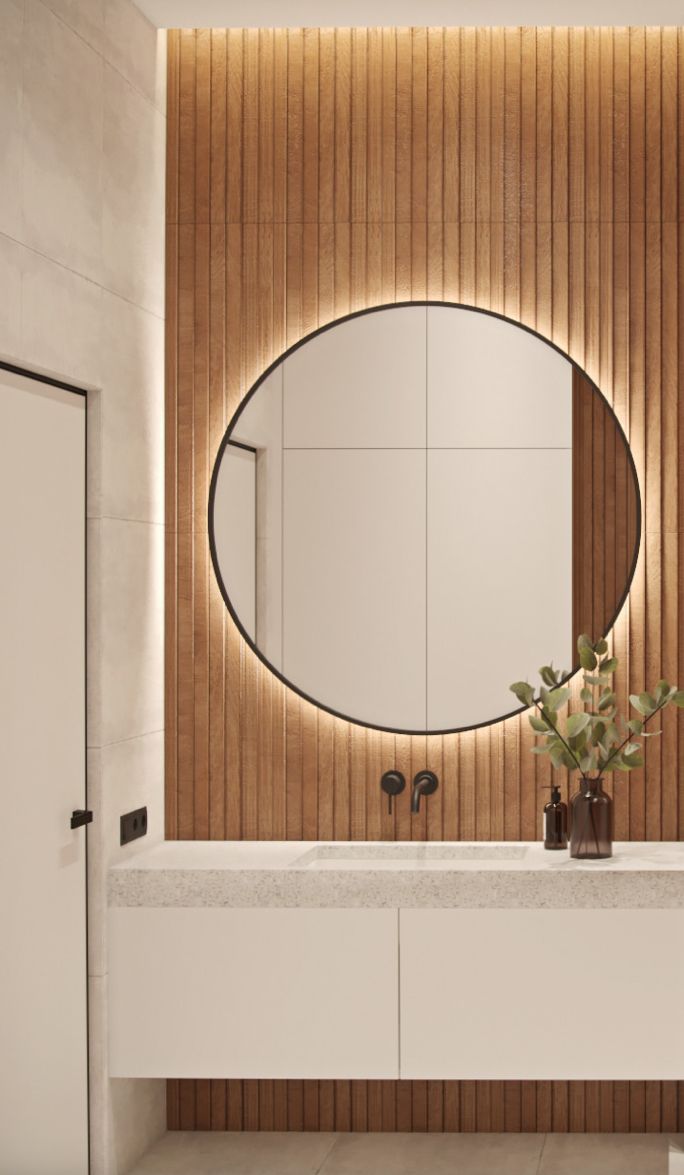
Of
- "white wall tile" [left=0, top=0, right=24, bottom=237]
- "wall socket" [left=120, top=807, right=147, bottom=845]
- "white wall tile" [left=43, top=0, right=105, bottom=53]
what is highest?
"white wall tile" [left=43, top=0, right=105, bottom=53]

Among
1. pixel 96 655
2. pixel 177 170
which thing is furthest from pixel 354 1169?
pixel 177 170

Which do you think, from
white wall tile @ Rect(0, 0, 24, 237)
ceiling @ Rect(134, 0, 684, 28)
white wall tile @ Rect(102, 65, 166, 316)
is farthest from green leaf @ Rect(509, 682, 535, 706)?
ceiling @ Rect(134, 0, 684, 28)

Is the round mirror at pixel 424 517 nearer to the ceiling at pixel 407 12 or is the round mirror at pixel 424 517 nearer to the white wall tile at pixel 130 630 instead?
the white wall tile at pixel 130 630

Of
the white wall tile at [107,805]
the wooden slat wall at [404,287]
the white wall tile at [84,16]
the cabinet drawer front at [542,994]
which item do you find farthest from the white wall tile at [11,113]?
the cabinet drawer front at [542,994]

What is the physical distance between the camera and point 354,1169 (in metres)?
3.09

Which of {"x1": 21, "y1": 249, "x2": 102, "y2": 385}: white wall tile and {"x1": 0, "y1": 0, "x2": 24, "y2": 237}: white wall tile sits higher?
{"x1": 0, "y1": 0, "x2": 24, "y2": 237}: white wall tile

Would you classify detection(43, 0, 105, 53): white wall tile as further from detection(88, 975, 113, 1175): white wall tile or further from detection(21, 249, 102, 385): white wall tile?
detection(88, 975, 113, 1175): white wall tile

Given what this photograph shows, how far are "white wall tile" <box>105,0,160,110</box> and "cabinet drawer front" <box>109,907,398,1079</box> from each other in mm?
2072

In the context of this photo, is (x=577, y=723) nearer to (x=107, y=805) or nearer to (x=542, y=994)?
(x=542, y=994)

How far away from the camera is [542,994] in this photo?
2.90m

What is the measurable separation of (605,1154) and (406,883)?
92 centimetres

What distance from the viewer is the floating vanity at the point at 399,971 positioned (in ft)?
9.46

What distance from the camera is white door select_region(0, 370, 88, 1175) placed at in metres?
2.55

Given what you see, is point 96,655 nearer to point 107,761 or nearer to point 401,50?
point 107,761
